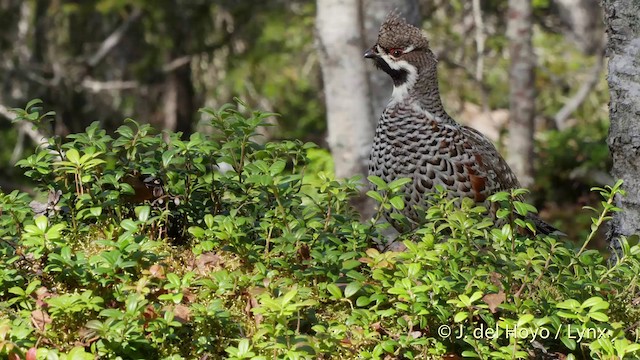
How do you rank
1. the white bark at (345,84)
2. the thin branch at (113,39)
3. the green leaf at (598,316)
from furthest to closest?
the thin branch at (113,39), the white bark at (345,84), the green leaf at (598,316)

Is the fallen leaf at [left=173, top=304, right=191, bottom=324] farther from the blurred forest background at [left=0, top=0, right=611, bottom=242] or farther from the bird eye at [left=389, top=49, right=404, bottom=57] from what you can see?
the blurred forest background at [left=0, top=0, right=611, bottom=242]

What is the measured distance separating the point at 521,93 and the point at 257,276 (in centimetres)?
803

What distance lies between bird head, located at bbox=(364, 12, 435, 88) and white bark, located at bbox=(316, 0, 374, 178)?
1.97 meters

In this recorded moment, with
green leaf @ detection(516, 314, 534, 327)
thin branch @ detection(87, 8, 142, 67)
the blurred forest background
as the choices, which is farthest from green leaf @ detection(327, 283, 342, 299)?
thin branch @ detection(87, 8, 142, 67)

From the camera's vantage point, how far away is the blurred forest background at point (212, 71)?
38.1 ft

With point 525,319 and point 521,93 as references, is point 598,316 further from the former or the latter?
point 521,93

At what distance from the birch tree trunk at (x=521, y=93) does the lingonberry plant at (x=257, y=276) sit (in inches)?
271

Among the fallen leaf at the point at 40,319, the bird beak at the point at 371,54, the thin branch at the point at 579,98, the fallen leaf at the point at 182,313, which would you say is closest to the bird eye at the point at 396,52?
the bird beak at the point at 371,54

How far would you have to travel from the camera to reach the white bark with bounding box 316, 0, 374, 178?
7.75 meters

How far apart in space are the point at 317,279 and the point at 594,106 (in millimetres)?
12338

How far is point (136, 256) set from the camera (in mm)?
3371

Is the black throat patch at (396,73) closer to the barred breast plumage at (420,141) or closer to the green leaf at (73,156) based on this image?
the barred breast plumage at (420,141)

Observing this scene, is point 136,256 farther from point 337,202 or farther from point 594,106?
point 594,106

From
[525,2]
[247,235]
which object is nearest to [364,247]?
[247,235]
